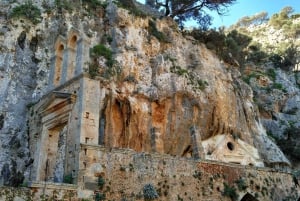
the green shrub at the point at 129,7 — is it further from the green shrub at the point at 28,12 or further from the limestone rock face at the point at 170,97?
the green shrub at the point at 28,12

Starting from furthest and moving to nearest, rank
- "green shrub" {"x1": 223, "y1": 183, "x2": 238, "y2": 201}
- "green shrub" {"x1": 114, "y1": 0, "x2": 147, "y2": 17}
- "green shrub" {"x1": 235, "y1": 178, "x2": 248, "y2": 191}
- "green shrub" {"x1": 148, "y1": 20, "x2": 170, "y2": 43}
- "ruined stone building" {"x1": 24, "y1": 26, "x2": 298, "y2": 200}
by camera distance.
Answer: "green shrub" {"x1": 148, "y1": 20, "x2": 170, "y2": 43}
"green shrub" {"x1": 114, "y1": 0, "x2": 147, "y2": 17}
"green shrub" {"x1": 235, "y1": 178, "x2": 248, "y2": 191}
"green shrub" {"x1": 223, "y1": 183, "x2": 238, "y2": 201}
"ruined stone building" {"x1": 24, "y1": 26, "x2": 298, "y2": 200}

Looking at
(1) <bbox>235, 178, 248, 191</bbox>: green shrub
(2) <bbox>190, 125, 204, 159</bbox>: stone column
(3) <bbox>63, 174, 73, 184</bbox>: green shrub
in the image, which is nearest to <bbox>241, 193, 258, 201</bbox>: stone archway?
(1) <bbox>235, 178, 248, 191</bbox>: green shrub

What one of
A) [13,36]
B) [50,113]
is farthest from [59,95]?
[13,36]

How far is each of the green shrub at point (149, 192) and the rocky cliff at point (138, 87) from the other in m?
4.48

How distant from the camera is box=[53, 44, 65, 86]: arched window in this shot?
16.0 meters

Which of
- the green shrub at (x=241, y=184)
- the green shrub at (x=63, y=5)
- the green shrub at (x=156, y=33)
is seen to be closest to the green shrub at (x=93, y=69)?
the green shrub at (x=63, y=5)

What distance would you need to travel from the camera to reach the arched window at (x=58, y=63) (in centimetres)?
1605

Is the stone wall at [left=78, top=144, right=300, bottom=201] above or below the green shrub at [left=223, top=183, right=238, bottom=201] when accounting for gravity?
above

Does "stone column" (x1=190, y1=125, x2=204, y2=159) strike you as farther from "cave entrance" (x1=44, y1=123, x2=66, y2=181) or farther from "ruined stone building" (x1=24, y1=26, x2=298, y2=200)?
"cave entrance" (x1=44, y1=123, x2=66, y2=181)

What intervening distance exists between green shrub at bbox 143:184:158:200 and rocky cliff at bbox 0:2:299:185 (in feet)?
14.7

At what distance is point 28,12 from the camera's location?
62.6 feet

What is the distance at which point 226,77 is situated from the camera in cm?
2523

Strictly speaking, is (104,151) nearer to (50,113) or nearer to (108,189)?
(108,189)

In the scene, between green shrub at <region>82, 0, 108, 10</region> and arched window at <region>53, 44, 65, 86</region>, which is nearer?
arched window at <region>53, 44, 65, 86</region>
